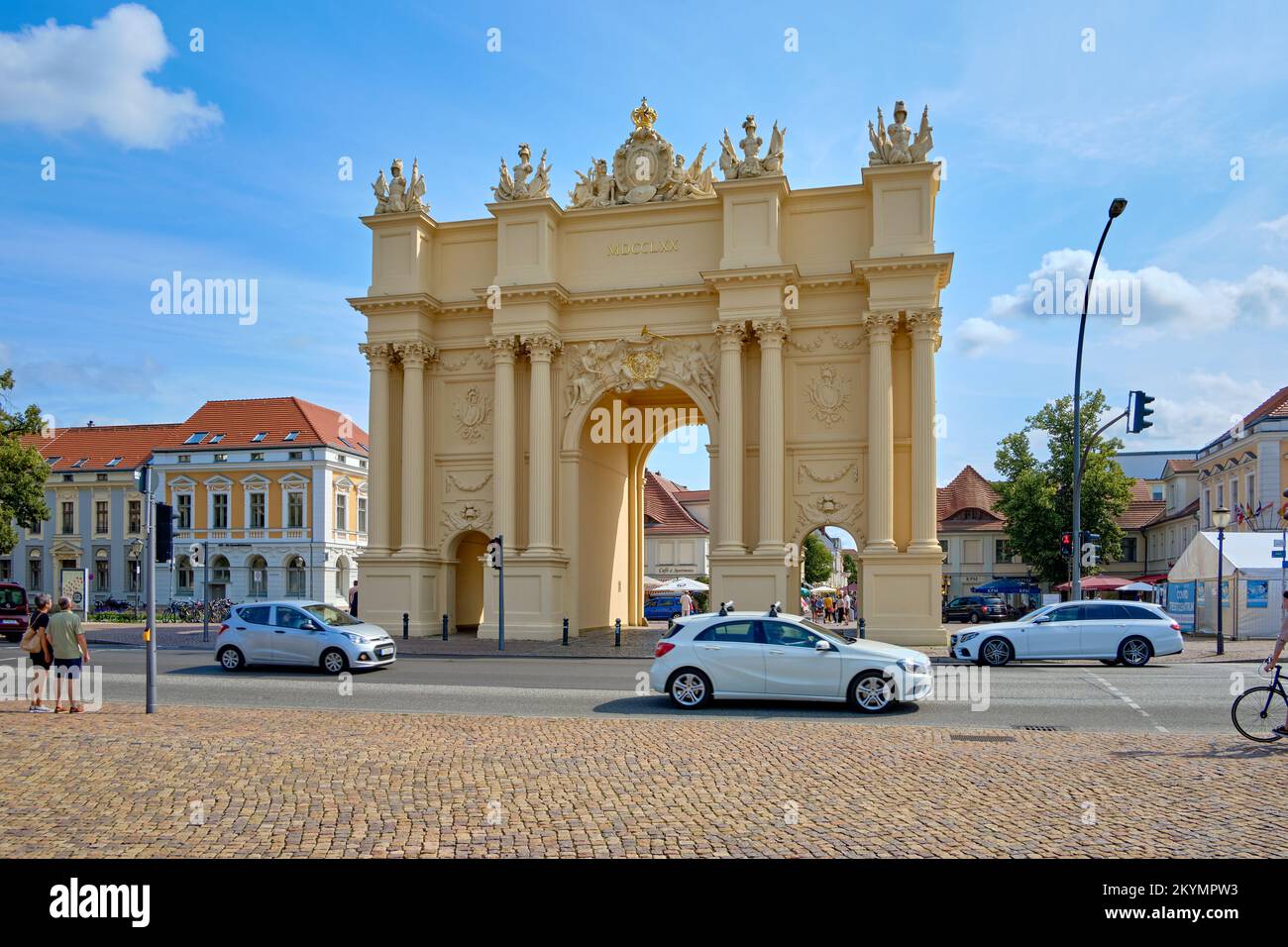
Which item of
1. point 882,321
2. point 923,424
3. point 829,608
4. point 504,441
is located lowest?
point 829,608

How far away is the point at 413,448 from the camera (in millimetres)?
35750

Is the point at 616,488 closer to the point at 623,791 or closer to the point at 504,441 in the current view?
the point at 504,441

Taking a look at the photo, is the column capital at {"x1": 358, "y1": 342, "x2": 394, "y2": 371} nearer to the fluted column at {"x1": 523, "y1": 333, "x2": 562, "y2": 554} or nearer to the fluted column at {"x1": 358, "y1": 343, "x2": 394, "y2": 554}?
the fluted column at {"x1": 358, "y1": 343, "x2": 394, "y2": 554}

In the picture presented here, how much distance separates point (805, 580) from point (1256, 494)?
42.3 m

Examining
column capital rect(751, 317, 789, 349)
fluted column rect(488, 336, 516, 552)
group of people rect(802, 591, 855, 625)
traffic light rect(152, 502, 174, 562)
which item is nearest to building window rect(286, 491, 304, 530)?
group of people rect(802, 591, 855, 625)

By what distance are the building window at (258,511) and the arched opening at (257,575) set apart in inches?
74.8

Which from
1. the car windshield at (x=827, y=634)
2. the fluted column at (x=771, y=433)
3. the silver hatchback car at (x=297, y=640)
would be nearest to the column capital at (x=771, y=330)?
the fluted column at (x=771, y=433)

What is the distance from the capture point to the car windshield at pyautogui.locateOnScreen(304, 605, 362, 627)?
70.9 feet

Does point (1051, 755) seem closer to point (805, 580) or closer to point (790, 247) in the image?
point (790, 247)

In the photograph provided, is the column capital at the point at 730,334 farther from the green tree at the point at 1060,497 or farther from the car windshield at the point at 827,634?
the green tree at the point at 1060,497

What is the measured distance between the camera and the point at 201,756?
10430 millimetres

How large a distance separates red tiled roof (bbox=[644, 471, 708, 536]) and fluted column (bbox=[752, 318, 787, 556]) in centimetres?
4286

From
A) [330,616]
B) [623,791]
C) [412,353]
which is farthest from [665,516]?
[623,791]

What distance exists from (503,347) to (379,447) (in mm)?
5693
